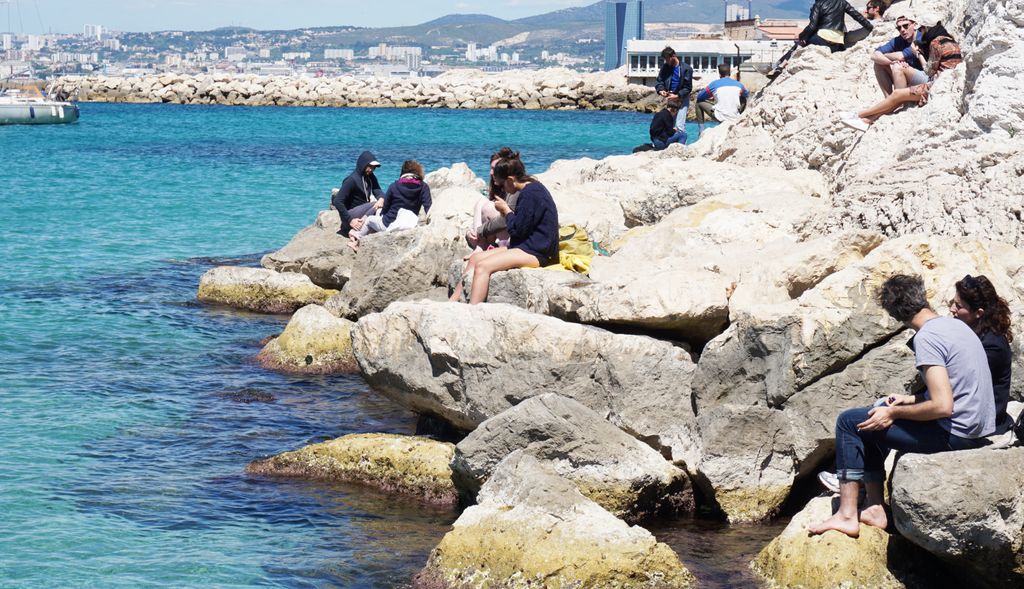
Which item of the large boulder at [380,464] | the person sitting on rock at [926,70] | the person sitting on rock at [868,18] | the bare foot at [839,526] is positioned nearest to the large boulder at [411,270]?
the large boulder at [380,464]

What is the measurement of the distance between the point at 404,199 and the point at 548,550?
32.1ft

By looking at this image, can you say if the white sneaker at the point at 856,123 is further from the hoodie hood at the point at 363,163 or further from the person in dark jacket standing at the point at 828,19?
the hoodie hood at the point at 363,163

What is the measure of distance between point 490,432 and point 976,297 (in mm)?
3456

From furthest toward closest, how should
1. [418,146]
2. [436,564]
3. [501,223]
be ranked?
[418,146]
[501,223]
[436,564]

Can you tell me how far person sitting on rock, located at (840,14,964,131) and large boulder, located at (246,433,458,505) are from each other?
7.13 meters

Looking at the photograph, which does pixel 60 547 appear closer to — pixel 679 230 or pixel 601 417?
pixel 601 417

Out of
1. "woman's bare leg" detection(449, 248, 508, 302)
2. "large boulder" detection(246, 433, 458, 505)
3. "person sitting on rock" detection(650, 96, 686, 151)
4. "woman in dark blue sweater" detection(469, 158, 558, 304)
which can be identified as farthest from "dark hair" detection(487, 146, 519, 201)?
"person sitting on rock" detection(650, 96, 686, 151)

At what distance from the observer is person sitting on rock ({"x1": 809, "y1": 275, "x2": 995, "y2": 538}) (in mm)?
7031

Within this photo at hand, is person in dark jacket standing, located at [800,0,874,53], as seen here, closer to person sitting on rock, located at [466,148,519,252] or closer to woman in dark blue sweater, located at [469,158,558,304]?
person sitting on rock, located at [466,148,519,252]

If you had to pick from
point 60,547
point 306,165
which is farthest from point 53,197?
point 60,547

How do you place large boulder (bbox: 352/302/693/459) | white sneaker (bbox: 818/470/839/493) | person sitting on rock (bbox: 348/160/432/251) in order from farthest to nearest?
1. person sitting on rock (bbox: 348/160/432/251)
2. large boulder (bbox: 352/302/693/459)
3. white sneaker (bbox: 818/470/839/493)

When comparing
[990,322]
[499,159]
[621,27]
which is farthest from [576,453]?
[621,27]

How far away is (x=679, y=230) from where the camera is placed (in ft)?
40.7

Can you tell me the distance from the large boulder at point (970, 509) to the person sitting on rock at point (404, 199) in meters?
10.4
